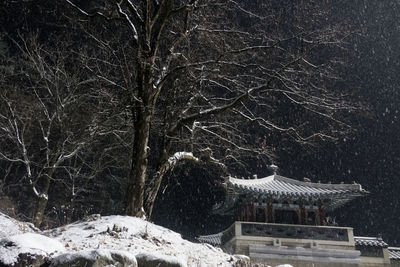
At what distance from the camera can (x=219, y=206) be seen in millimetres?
26281

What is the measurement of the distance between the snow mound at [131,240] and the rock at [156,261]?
0.45 meters

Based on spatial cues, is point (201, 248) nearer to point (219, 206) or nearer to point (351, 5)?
point (219, 206)

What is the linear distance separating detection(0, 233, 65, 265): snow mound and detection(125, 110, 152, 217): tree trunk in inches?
95.1

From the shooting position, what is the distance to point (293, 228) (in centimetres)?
2167

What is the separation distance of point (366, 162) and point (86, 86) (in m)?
26.9

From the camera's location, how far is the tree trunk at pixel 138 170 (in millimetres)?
7285

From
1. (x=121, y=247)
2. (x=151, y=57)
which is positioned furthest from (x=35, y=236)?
(x=151, y=57)

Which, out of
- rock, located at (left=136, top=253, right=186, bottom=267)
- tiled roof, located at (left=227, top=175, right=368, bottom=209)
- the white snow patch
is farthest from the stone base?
rock, located at (left=136, top=253, right=186, bottom=267)

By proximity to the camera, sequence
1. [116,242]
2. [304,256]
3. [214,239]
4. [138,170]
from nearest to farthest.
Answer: [116,242]
[138,170]
[304,256]
[214,239]

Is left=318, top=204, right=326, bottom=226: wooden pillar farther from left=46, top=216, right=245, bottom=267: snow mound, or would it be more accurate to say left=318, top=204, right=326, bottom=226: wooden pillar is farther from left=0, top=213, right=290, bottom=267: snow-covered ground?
left=46, top=216, right=245, bottom=267: snow mound

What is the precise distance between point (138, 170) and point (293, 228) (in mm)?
16146

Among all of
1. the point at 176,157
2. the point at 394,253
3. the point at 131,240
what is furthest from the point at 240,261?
the point at 394,253

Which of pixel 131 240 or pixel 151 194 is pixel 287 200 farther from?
pixel 131 240

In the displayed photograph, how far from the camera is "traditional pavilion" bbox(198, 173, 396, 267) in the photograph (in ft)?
68.5
